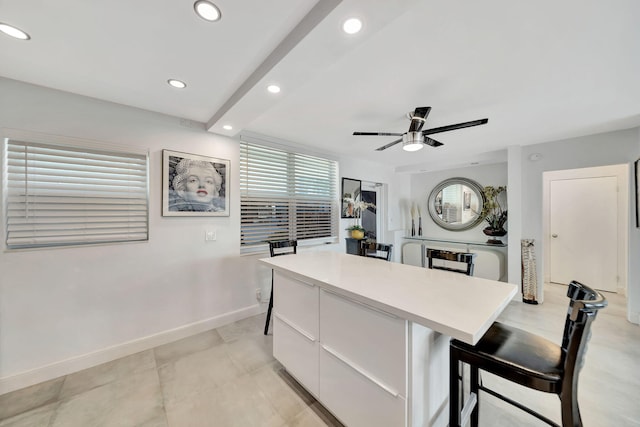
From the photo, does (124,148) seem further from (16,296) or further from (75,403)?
(75,403)

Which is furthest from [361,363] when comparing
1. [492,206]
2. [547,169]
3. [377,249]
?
[492,206]

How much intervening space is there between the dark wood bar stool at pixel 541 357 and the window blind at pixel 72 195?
108 inches

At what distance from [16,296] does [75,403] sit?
3.01 ft

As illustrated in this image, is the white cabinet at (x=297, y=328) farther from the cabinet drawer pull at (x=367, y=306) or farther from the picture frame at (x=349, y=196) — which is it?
the picture frame at (x=349, y=196)

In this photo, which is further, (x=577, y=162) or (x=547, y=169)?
(x=547, y=169)

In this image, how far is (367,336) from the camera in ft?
4.00

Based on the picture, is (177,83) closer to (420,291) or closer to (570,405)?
(420,291)

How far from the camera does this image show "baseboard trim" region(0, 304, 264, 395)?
1.79 m

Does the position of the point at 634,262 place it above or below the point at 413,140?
below

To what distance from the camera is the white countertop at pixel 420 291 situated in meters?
0.95

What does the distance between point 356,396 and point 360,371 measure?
0.16 metres

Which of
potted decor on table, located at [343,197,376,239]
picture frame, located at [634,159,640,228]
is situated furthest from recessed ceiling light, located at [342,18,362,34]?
picture frame, located at [634,159,640,228]

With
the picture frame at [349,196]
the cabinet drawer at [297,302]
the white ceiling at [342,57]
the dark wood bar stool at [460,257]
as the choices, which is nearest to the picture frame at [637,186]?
the white ceiling at [342,57]

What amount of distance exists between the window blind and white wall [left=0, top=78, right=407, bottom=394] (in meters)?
0.08
